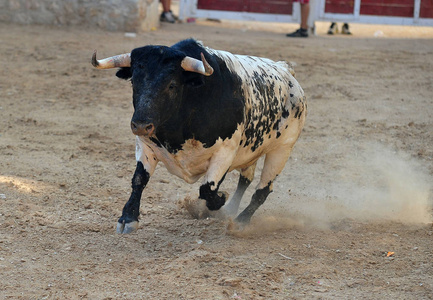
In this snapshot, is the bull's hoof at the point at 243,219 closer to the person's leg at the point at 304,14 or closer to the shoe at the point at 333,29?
the person's leg at the point at 304,14

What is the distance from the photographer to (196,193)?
238 inches

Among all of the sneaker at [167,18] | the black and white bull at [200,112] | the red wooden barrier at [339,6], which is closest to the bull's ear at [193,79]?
the black and white bull at [200,112]

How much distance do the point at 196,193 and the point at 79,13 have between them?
7.45 metres

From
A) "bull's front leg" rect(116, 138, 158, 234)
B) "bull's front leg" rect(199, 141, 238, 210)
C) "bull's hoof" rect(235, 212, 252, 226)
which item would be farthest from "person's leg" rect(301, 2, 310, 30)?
"bull's front leg" rect(116, 138, 158, 234)

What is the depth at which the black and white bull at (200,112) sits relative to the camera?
4.43 metres

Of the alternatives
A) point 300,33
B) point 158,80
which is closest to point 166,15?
point 300,33

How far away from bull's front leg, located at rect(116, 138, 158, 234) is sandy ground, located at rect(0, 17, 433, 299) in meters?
0.15

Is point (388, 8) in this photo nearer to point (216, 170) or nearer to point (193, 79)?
point (216, 170)

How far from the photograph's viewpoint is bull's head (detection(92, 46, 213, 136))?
14.1 feet

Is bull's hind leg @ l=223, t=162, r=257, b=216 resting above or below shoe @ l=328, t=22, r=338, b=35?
below

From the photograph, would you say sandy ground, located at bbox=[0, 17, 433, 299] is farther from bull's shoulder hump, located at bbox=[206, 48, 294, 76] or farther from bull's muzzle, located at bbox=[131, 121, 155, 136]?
bull's shoulder hump, located at bbox=[206, 48, 294, 76]

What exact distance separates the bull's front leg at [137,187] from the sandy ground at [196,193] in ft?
0.49

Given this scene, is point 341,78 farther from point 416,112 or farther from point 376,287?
point 376,287

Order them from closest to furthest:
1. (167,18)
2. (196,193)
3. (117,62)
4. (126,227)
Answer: (117,62) < (126,227) < (196,193) < (167,18)
